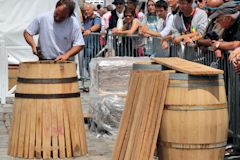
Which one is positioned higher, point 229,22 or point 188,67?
point 229,22

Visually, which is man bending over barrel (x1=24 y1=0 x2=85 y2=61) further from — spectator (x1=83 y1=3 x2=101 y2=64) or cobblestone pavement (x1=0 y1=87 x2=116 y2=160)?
spectator (x1=83 y1=3 x2=101 y2=64)

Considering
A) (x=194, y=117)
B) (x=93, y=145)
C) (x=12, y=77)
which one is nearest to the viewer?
(x=194, y=117)

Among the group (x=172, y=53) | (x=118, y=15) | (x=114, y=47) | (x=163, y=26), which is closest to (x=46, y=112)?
(x=172, y=53)

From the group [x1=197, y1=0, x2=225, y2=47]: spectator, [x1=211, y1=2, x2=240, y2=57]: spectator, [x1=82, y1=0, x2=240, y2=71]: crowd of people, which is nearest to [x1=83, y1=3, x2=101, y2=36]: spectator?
[x1=82, y1=0, x2=240, y2=71]: crowd of people

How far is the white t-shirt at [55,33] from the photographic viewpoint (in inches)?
348

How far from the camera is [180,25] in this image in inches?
372

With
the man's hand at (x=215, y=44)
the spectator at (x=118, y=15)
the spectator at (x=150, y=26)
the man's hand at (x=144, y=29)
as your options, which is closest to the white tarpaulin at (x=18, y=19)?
the spectator at (x=118, y=15)

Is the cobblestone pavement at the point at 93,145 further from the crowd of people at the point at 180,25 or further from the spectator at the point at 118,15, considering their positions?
the spectator at the point at 118,15

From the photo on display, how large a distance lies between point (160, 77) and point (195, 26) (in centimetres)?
352

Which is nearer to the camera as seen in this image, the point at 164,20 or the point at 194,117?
the point at 194,117

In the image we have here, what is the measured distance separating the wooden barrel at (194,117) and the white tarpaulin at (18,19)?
10488mm

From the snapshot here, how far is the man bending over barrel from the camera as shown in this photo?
8828mm

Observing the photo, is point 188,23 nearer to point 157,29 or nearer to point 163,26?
point 163,26

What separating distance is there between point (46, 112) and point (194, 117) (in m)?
2.47
